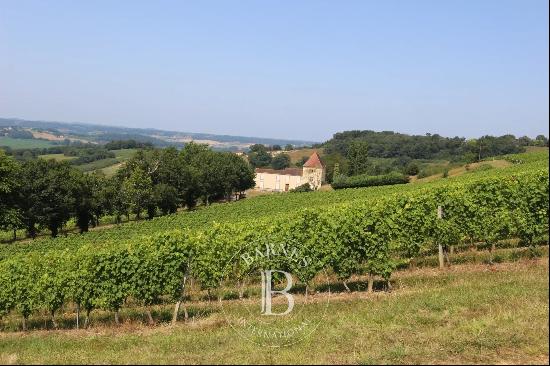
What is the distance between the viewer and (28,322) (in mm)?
18484

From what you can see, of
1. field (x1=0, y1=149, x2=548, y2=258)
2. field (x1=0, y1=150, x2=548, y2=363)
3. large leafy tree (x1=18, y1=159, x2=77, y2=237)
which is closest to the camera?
field (x1=0, y1=150, x2=548, y2=363)

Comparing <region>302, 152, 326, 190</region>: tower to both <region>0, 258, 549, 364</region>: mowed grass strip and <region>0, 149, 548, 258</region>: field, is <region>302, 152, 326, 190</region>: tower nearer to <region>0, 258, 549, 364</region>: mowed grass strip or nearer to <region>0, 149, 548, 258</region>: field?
<region>0, 149, 548, 258</region>: field

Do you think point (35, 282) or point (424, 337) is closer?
point (424, 337)

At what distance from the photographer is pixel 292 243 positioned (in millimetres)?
16797

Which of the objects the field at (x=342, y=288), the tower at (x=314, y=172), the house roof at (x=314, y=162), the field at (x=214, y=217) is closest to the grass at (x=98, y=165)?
the tower at (x=314, y=172)

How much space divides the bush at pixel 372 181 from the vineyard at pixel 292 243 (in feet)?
201

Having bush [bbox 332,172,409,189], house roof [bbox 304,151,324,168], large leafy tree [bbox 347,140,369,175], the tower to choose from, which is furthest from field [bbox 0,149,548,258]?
house roof [bbox 304,151,324,168]

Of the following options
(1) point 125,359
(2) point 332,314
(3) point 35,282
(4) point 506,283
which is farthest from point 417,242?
(3) point 35,282

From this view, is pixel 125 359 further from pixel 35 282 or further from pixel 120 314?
pixel 35 282

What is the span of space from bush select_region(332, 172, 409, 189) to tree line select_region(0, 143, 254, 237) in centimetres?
2029

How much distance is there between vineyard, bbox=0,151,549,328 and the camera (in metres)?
15.4

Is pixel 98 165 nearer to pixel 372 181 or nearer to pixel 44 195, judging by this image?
pixel 372 181

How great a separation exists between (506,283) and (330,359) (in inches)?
284

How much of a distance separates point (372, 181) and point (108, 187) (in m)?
44.5
